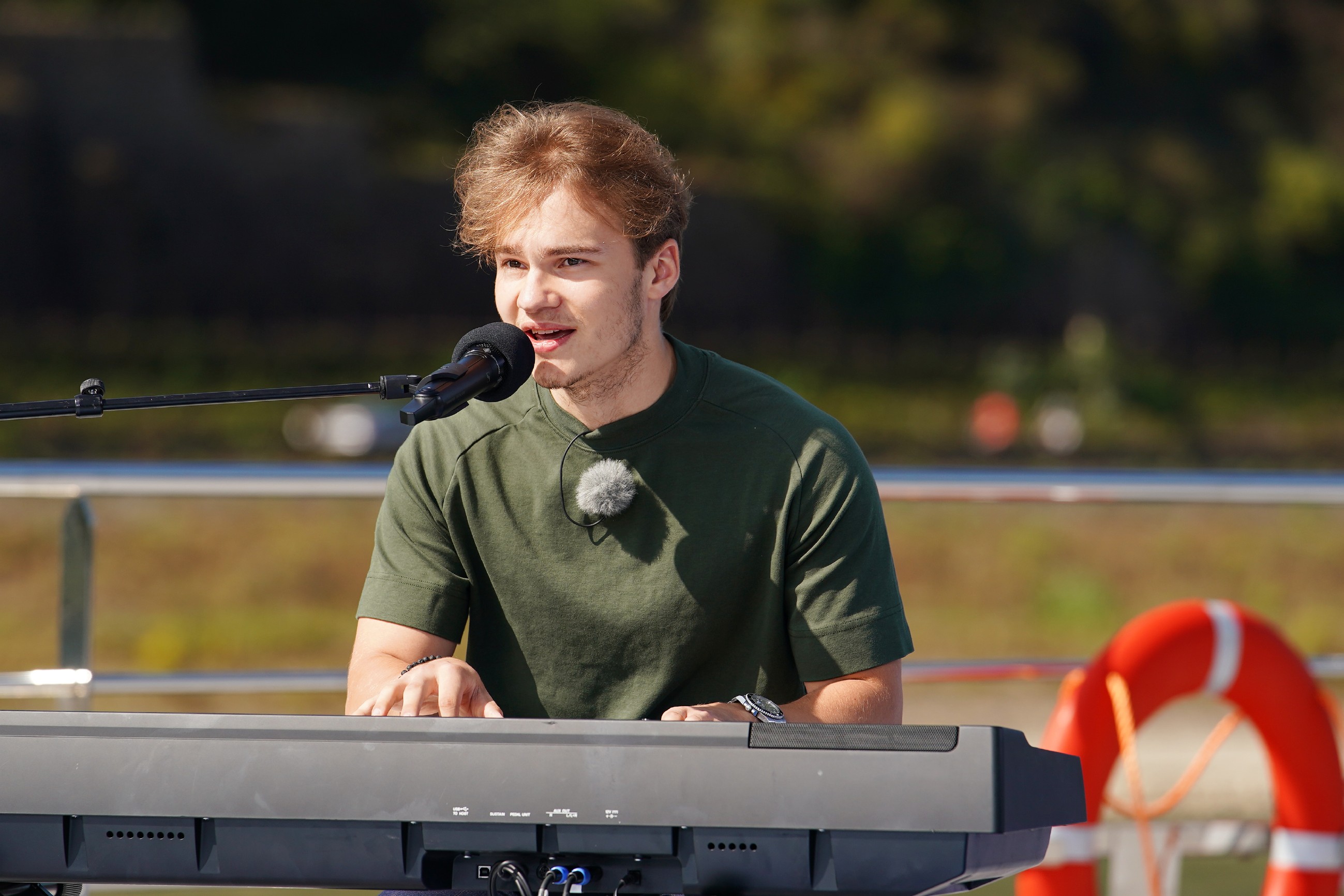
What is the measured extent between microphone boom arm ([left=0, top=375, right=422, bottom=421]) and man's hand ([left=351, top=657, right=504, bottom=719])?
12.8 inches

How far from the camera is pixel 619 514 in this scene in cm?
191

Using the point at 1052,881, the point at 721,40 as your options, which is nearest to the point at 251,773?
the point at 1052,881

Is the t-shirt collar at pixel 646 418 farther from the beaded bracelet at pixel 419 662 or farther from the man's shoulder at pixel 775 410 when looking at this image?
the beaded bracelet at pixel 419 662

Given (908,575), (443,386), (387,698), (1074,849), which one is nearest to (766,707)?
(387,698)

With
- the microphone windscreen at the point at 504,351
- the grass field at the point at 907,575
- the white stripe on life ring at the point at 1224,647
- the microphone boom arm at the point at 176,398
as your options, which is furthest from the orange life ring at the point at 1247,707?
the grass field at the point at 907,575

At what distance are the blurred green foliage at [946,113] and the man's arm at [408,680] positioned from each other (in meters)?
30.8

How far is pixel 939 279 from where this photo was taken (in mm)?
34375

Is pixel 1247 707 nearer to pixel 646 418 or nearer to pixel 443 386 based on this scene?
pixel 646 418

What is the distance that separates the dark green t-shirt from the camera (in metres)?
1.88

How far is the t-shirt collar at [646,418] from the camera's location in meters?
1.95

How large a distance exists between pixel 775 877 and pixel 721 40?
37.5 metres

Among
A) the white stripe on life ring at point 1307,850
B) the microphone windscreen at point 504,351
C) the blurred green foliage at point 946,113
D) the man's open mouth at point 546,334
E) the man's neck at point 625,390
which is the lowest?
the white stripe on life ring at point 1307,850

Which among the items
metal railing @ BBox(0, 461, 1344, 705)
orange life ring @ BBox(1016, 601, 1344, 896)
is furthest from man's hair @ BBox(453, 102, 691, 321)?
orange life ring @ BBox(1016, 601, 1344, 896)

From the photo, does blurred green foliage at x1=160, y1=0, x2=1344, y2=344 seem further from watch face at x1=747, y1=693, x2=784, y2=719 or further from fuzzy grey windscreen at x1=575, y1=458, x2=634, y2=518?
watch face at x1=747, y1=693, x2=784, y2=719
